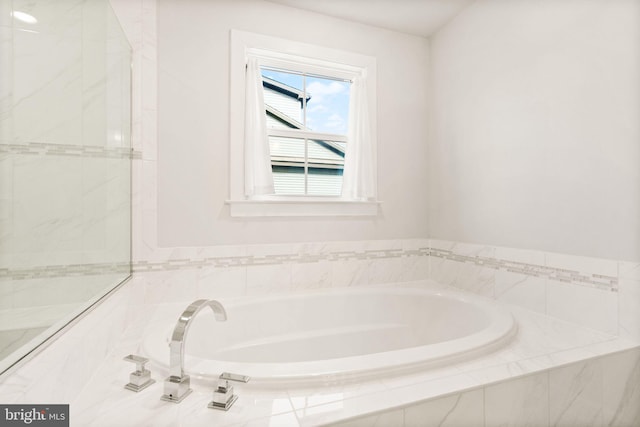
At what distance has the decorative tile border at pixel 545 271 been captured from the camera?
58.6 inches

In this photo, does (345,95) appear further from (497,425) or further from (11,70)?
(497,425)

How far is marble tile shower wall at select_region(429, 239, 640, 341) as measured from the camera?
1.42 meters

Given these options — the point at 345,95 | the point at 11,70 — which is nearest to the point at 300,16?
the point at 345,95

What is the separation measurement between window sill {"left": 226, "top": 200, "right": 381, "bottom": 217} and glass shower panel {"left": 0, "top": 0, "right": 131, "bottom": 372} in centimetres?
72

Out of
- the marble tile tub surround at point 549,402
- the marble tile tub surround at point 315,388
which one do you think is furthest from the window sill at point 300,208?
the marble tile tub surround at point 549,402

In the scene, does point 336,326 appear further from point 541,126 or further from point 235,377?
point 541,126

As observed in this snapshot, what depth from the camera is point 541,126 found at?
1767mm

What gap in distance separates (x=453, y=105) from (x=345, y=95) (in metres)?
0.79

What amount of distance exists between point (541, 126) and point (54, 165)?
2.17 m

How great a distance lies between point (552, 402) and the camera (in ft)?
3.69

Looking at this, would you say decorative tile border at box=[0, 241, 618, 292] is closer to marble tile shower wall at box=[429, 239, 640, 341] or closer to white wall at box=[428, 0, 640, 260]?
marble tile shower wall at box=[429, 239, 640, 341]

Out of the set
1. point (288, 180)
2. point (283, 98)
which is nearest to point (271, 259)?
point (288, 180)

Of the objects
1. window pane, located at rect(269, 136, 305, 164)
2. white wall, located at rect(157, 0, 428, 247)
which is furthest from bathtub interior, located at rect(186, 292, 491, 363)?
window pane, located at rect(269, 136, 305, 164)

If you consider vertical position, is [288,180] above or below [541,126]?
below
